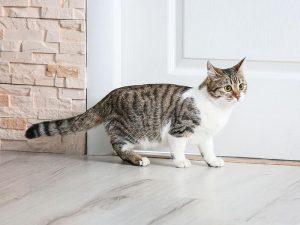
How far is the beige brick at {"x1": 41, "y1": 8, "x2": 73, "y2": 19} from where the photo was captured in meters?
2.67

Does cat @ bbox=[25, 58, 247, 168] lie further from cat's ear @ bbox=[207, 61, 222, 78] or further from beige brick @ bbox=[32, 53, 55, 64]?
beige brick @ bbox=[32, 53, 55, 64]

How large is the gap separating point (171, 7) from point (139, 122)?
0.42 metres

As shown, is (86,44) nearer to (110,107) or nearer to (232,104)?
(110,107)

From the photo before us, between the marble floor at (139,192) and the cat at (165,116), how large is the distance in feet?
0.25

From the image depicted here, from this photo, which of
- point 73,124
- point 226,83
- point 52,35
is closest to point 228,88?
point 226,83

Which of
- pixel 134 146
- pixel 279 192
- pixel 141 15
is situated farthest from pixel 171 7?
pixel 279 192

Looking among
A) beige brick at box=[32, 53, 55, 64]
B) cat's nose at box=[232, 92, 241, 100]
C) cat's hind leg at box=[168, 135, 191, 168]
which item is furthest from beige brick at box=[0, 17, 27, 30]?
cat's nose at box=[232, 92, 241, 100]

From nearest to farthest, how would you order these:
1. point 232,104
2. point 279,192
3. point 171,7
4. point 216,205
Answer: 1. point 216,205
2. point 279,192
3. point 232,104
4. point 171,7

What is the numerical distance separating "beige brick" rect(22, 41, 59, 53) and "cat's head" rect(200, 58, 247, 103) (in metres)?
0.59

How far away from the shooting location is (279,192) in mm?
2273

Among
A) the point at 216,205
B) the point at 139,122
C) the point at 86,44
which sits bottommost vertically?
the point at 216,205

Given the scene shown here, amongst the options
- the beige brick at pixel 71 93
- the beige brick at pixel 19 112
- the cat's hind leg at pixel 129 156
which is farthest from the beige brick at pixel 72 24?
the cat's hind leg at pixel 129 156

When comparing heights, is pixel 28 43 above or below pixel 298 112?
above

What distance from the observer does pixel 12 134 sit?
2.80 metres
